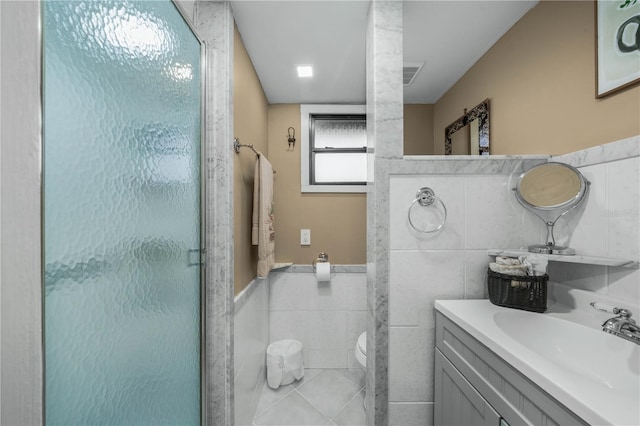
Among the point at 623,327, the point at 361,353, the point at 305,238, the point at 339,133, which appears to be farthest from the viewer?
the point at 339,133

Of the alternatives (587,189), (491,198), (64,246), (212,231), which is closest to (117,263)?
(64,246)

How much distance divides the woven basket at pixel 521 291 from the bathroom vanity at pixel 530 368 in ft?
0.10

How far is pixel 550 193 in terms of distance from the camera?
1.08 metres

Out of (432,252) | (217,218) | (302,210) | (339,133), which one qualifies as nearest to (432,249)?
(432,252)

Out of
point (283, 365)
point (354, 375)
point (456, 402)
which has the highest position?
point (456, 402)

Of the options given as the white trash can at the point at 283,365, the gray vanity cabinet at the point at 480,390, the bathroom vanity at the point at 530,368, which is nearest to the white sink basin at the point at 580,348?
the bathroom vanity at the point at 530,368

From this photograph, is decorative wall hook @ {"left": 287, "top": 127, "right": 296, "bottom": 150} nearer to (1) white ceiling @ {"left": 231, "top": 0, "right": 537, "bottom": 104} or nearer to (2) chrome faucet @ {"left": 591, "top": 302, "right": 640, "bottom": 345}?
(1) white ceiling @ {"left": 231, "top": 0, "right": 537, "bottom": 104}

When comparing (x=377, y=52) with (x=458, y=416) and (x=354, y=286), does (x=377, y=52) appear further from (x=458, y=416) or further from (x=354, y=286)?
(x=354, y=286)

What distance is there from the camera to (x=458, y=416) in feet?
3.11

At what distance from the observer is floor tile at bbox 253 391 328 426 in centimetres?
162

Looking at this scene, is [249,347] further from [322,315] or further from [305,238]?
[305,238]

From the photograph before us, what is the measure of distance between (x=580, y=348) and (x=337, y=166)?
198cm

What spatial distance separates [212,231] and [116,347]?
597mm

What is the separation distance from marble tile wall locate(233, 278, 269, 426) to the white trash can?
0.07 metres
